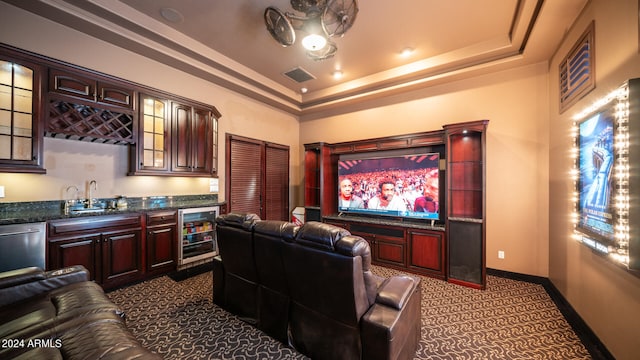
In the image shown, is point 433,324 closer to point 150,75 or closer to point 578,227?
point 578,227

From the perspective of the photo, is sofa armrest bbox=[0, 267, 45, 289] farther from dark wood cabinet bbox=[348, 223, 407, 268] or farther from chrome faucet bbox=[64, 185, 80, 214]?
dark wood cabinet bbox=[348, 223, 407, 268]

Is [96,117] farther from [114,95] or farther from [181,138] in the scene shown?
[181,138]

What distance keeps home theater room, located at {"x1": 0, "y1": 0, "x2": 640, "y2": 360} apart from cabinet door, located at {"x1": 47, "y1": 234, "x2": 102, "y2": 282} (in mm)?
16

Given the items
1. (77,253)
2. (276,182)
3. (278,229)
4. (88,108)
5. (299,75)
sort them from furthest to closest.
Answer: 1. (276,182)
2. (299,75)
3. (88,108)
4. (77,253)
5. (278,229)

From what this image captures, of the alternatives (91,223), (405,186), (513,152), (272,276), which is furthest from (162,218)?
(513,152)

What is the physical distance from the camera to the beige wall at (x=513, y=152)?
10.9ft

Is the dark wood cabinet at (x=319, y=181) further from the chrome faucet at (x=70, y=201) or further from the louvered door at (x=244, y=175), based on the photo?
the chrome faucet at (x=70, y=201)

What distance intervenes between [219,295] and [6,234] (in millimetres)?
2026

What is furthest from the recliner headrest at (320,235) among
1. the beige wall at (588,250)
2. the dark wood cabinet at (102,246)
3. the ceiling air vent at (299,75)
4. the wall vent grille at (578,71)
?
the ceiling air vent at (299,75)

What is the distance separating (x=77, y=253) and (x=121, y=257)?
0.42m

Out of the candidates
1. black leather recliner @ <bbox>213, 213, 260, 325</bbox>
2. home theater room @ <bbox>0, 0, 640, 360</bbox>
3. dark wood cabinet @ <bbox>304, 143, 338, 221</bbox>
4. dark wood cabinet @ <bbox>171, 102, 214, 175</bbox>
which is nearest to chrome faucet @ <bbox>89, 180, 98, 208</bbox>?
home theater room @ <bbox>0, 0, 640, 360</bbox>

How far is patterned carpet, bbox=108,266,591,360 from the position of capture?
197 cm

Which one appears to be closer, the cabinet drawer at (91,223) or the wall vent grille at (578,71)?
the wall vent grille at (578,71)

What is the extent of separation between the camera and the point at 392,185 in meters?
4.18
